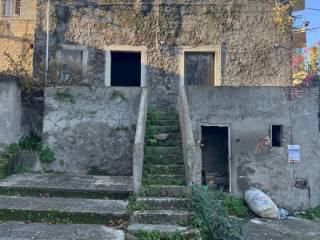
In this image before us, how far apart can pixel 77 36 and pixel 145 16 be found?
95.9 inches

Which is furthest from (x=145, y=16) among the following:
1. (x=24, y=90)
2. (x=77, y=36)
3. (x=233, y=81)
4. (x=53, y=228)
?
(x=53, y=228)

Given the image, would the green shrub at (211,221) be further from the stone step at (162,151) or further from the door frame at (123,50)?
the door frame at (123,50)

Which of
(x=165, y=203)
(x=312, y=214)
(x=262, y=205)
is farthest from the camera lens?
(x=312, y=214)

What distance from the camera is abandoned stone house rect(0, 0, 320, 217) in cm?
845

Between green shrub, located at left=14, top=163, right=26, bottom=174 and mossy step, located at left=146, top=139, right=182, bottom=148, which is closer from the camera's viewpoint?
mossy step, located at left=146, top=139, right=182, bottom=148

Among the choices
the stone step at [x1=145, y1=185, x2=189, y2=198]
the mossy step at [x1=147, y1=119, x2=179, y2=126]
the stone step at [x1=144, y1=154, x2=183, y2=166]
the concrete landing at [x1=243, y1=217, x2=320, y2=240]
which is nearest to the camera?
the stone step at [x1=145, y1=185, x2=189, y2=198]

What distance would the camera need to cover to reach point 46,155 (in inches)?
326

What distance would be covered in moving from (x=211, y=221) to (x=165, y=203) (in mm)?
806

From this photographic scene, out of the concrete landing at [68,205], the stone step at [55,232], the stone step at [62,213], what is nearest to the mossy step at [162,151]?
the concrete landing at [68,205]

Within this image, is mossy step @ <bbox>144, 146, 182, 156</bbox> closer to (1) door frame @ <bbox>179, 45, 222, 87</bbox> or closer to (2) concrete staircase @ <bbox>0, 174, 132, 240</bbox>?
(2) concrete staircase @ <bbox>0, 174, 132, 240</bbox>

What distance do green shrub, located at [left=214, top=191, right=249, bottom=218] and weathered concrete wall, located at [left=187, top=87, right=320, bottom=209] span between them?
29 cm

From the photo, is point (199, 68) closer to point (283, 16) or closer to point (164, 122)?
point (283, 16)

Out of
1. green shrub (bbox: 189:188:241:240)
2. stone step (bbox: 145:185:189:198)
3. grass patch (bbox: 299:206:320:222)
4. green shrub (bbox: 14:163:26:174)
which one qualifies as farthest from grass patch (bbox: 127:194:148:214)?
grass patch (bbox: 299:206:320:222)

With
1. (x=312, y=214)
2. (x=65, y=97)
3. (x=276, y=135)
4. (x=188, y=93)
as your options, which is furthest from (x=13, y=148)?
(x=312, y=214)
